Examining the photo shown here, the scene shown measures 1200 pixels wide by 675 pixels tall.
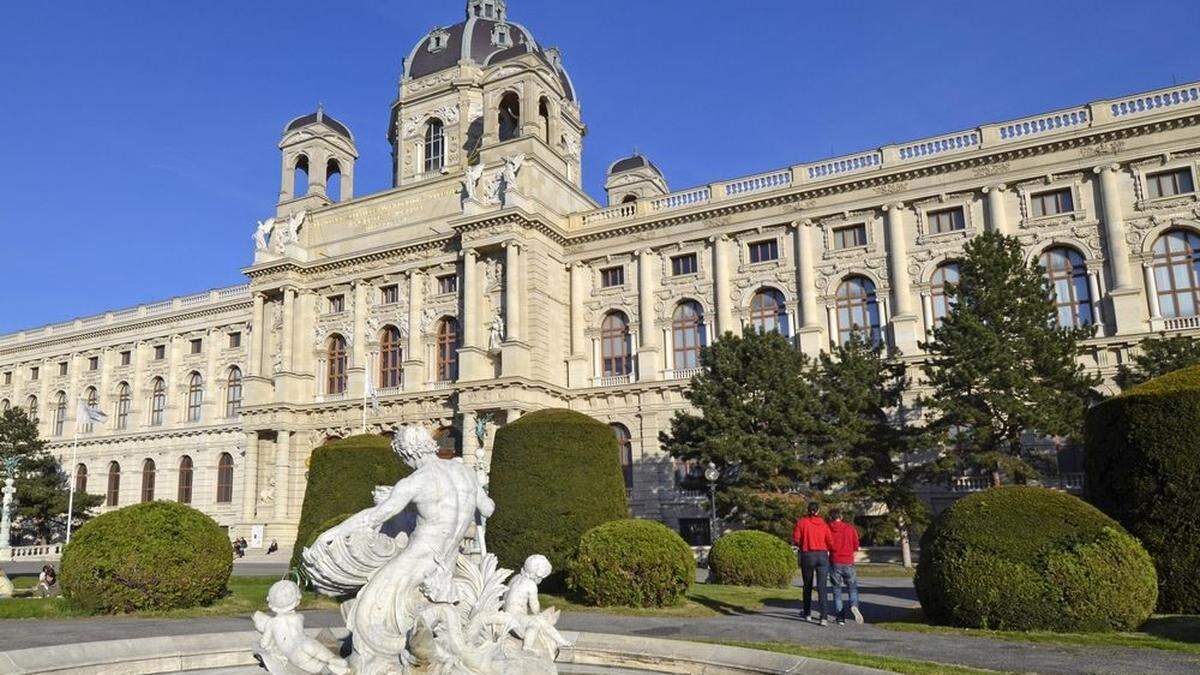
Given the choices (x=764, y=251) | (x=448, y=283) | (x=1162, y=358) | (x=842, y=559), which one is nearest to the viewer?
(x=842, y=559)

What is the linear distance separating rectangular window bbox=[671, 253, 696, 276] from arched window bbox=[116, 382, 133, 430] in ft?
134

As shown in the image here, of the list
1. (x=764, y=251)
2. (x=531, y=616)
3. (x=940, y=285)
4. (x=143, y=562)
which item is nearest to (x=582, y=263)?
(x=764, y=251)

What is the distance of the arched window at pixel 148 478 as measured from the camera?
189 ft

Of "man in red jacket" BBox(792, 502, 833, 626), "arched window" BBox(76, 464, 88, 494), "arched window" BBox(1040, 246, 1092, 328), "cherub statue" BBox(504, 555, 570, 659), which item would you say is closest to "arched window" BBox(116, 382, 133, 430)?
"arched window" BBox(76, 464, 88, 494)

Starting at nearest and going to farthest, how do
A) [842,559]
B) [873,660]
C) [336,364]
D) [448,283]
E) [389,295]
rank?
[873,660]
[842,559]
[448,283]
[389,295]
[336,364]

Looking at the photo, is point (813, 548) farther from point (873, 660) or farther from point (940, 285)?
point (940, 285)

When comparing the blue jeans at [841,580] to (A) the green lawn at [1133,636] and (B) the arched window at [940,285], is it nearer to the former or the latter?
(A) the green lawn at [1133,636]

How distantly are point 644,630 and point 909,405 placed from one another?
2409 cm

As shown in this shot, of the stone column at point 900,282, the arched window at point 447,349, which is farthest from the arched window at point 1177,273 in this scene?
the arched window at point 447,349

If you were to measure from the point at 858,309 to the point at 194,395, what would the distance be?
4323 centimetres

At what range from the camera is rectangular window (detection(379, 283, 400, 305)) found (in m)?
44.8

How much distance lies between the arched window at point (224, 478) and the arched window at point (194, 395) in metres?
4.09

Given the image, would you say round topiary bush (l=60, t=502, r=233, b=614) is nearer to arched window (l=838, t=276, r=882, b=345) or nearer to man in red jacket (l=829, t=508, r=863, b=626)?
man in red jacket (l=829, t=508, r=863, b=626)

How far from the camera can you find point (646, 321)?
3956 cm
